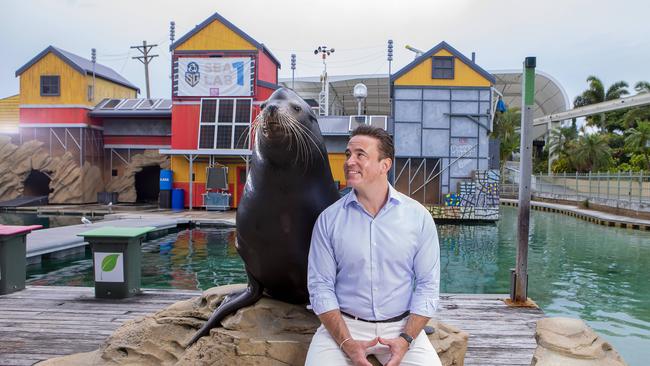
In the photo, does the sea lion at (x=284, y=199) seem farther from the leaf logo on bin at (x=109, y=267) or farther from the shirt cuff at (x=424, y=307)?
the leaf logo on bin at (x=109, y=267)

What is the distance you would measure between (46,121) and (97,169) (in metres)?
2.66

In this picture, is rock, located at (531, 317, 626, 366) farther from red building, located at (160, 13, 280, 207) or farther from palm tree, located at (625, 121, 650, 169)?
palm tree, located at (625, 121, 650, 169)

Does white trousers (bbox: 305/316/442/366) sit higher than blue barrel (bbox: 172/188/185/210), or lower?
higher

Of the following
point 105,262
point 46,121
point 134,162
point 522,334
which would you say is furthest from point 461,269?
point 46,121

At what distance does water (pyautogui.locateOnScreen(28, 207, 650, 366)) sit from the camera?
6.30 meters

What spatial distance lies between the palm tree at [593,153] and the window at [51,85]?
2972cm

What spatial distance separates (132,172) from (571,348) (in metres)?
20.1

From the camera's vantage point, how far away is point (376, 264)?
201 cm

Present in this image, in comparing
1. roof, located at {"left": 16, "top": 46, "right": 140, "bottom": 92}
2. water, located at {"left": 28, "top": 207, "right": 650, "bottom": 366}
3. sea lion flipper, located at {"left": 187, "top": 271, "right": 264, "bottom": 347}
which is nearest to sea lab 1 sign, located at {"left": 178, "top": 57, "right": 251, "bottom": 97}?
roof, located at {"left": 16, "top": 46, "right": 140, "bottom": 92}

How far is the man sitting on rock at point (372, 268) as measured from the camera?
1.98 m

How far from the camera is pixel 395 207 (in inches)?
82.4

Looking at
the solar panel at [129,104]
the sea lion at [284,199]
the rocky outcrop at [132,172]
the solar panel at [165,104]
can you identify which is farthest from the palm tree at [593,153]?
the sea lion at [284,199]

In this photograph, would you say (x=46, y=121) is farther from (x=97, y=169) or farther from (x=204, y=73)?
(x=204, y=73)

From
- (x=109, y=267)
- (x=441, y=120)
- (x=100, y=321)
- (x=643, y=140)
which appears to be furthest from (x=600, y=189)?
(x=100, y=321)
